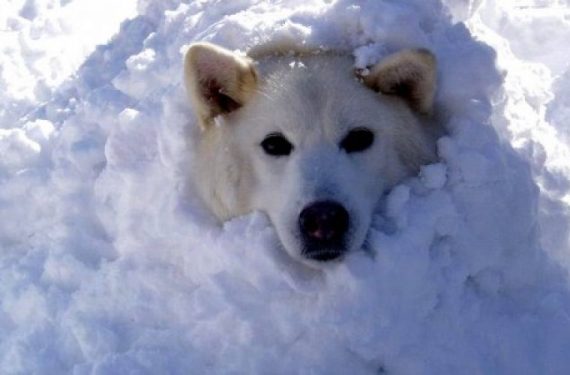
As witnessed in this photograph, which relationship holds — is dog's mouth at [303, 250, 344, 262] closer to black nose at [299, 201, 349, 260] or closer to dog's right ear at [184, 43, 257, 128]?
black nose at [299, 201, 349, 260]

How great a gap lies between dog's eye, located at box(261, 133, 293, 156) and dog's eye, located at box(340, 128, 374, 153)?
235mm

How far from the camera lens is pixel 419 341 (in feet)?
12.0

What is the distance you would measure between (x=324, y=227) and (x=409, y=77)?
0.85 meters

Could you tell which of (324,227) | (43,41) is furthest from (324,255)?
(43,41)

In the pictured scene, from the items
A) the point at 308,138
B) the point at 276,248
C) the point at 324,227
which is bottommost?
the point at 276,248

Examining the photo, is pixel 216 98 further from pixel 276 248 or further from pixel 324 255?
pixel 324 255

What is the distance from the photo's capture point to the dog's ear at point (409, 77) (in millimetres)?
3885

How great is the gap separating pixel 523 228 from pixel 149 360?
1.73 metres

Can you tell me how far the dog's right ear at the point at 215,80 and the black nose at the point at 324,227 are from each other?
777mm

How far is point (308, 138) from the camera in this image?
384 cm

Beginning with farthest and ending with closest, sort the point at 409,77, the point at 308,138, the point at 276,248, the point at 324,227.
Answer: the point at 409,77 → the point at 308,138 → the point at 276,248 → the point at 324,227

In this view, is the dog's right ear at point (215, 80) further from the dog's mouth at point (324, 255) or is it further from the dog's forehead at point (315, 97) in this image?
the dog's mouth at point (324, 255)

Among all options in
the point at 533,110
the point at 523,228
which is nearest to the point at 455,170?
the point at 523,228

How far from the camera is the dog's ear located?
3885 mm
